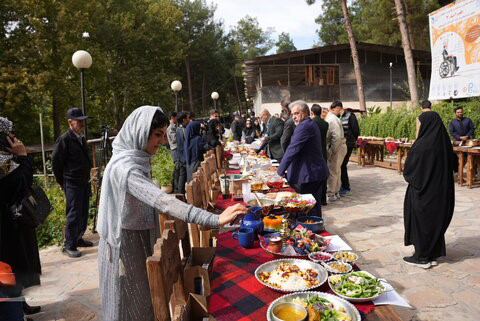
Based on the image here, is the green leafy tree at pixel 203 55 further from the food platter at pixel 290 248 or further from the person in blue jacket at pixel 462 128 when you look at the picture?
the food platter at pixel 290 248

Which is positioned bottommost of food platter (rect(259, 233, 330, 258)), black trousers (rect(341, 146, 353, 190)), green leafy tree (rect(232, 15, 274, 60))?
black trousers (rect(341, 146, 353, 190))

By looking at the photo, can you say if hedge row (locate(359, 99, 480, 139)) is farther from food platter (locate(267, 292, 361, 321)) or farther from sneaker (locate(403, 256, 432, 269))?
food platter (locate(267, 292, 361, 321))

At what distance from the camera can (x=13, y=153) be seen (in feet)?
9.10

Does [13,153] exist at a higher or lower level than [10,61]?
lower

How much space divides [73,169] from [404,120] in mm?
12137

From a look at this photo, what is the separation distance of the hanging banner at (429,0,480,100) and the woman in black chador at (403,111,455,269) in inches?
328

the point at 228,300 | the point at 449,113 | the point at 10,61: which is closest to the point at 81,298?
the point at 228,300

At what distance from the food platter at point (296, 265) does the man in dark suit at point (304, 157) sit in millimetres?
2329

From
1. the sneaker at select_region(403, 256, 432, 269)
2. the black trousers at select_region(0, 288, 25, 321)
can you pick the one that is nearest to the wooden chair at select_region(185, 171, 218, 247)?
the black trousers at select_region(0, 288, 25, 321)

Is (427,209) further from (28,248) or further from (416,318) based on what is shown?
(28,248)

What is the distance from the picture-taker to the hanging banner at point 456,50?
1041 centimetres

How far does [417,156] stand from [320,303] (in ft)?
9.93

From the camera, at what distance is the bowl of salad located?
1.74m

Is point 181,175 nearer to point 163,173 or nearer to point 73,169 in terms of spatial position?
point 163,173
